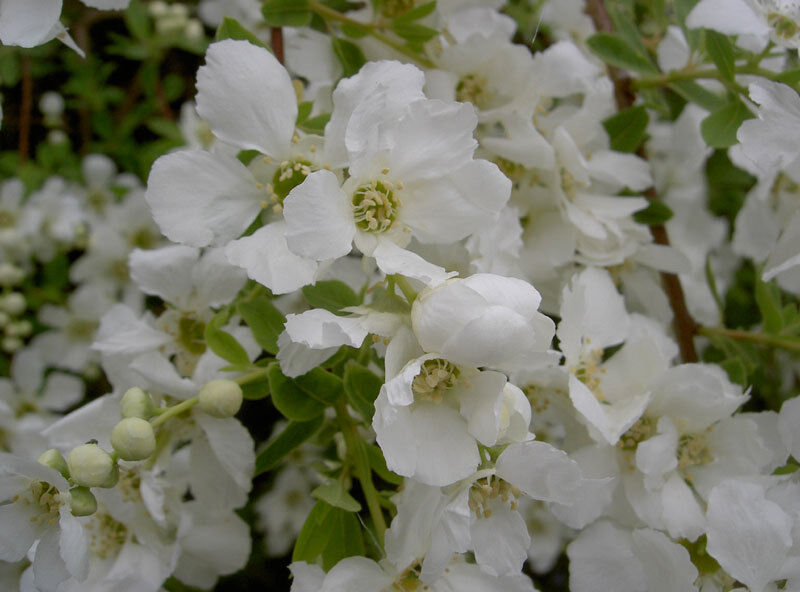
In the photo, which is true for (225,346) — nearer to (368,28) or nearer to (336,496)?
(336,496)

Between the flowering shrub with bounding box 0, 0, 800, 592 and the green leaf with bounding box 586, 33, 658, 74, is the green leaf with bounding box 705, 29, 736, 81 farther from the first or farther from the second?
the green leaf with bounding box 586, 33, 658, 74

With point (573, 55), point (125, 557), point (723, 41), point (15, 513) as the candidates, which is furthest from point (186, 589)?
point (723, 41)

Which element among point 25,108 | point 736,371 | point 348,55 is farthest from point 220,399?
point 25,108

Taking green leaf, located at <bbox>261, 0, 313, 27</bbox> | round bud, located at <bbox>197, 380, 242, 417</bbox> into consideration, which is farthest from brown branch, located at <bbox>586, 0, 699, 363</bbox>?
round bud, located at <bbox>197, 380, 242, 417</bbox>

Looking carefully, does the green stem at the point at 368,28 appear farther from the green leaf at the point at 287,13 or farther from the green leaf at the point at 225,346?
the green leaf at the point at 225,346

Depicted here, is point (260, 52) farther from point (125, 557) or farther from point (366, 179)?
point (125, 557)
